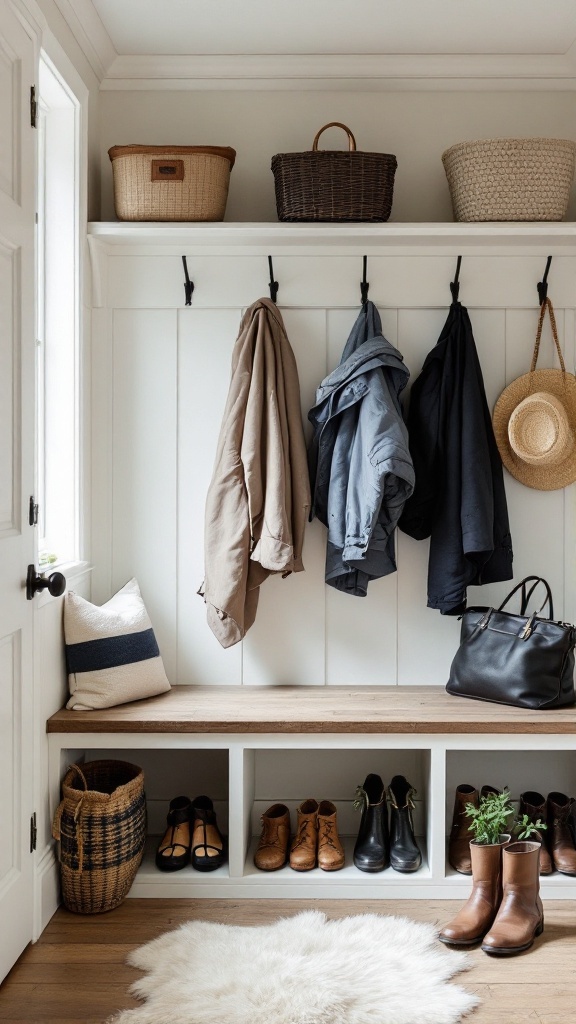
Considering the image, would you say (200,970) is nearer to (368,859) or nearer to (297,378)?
(368,859)

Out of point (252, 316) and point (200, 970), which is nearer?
point (200, 970)

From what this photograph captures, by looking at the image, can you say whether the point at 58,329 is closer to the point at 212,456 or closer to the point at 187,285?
the point at 187,285

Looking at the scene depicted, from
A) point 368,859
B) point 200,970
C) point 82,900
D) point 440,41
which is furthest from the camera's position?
point 440,41

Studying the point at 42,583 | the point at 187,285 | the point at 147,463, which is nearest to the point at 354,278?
the point at 187,285

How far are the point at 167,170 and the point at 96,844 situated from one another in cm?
191

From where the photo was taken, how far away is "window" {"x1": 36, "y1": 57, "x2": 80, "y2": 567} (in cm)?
249

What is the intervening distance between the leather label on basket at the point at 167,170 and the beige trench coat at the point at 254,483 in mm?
439

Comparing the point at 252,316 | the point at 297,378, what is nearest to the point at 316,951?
the point at 297,378

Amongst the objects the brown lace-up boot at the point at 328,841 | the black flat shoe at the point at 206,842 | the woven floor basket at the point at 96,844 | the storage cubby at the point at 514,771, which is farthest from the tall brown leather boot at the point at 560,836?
the woven floor basket at the point at 96,844

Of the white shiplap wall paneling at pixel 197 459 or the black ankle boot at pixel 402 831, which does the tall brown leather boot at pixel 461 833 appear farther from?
the white shiplap wall paneling at pixel 197 459

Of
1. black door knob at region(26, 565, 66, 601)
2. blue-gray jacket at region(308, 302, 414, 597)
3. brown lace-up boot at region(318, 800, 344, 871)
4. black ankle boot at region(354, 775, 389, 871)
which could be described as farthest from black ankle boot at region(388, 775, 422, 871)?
black door knob at region(26, 565, 66, 601)

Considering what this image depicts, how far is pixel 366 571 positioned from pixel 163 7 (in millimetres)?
1727

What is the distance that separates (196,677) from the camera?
2.74 meters

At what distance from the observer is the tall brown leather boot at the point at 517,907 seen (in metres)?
2.04
